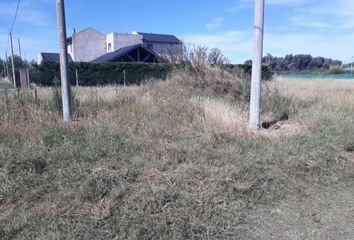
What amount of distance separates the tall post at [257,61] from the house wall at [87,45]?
42.3m

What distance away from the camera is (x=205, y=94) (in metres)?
10.4

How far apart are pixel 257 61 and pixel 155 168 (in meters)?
3.63

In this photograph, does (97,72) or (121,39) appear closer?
(97,72)

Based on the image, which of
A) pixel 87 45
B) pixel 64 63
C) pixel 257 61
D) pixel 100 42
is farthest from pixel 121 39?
pixel 257 61

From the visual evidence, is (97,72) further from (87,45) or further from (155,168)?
(155,168)

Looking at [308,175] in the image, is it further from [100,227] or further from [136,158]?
[100,227]

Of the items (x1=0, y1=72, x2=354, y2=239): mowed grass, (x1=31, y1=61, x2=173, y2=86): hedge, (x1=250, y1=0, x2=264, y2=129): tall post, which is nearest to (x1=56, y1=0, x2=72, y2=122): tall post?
(x1=0, y1=72, x2=354, y2=239): mowed grass

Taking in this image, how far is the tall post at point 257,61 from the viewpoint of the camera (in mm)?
7016

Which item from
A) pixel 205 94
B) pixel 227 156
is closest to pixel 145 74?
pixel 205 94

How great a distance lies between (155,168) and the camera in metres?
4.75

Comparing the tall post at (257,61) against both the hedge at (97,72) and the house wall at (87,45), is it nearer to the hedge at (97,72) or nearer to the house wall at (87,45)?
the hedge at (97,72)

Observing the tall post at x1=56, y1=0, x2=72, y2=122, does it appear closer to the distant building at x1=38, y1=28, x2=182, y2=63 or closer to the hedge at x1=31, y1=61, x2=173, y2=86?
the hedge at x1=31, y1=61, x2=173, y2=86

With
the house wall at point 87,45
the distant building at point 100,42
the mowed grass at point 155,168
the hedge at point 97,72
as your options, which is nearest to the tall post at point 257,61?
the mowed grass at point 155,168

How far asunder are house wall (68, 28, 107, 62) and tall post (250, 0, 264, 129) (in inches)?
1666
